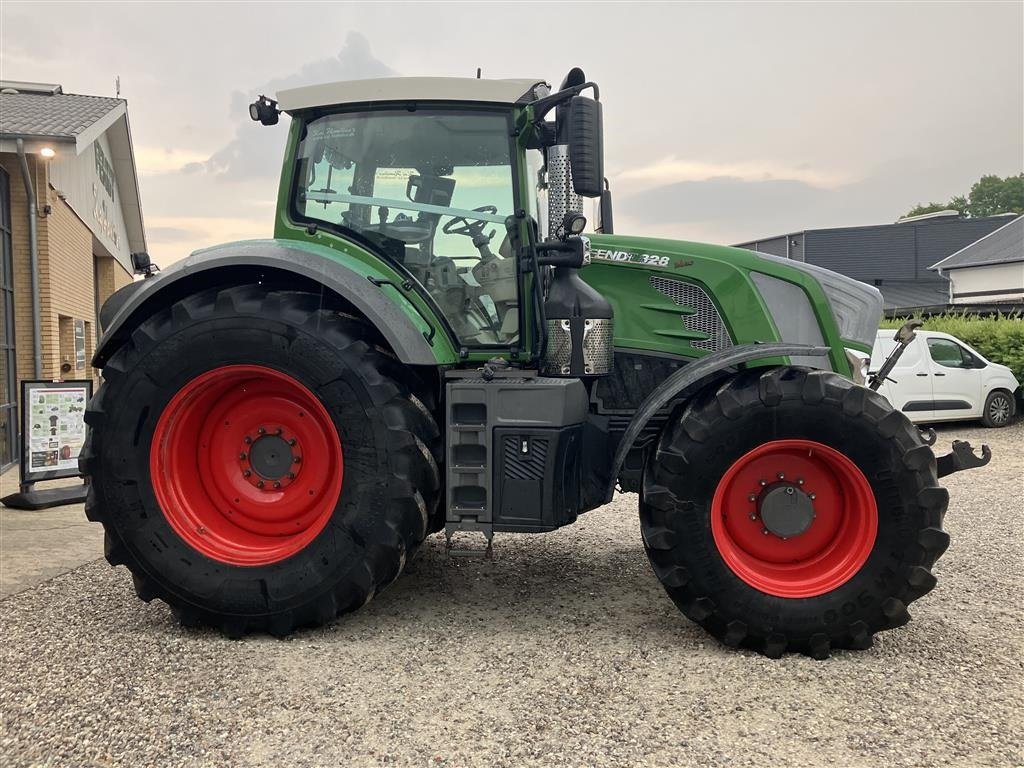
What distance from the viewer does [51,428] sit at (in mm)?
6977

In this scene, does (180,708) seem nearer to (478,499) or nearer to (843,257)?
(478,499)

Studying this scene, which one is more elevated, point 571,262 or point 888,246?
point 888,246

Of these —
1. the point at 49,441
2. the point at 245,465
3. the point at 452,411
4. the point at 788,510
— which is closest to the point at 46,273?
the point at 49,441

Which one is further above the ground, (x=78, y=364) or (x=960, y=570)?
(x=78, y=364)

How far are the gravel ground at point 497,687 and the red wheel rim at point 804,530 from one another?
1.20 ft

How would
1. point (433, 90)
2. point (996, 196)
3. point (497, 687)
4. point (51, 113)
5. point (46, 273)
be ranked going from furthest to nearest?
1. point (996, 196)
2. point (51, 113)
3. point (46, 273)
4. point (433, 90)
5. point (497, 687)

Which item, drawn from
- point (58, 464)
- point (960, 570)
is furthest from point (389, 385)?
point (58, 464)

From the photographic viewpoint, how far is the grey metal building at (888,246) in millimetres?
36469

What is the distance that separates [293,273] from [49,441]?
14.9 feet

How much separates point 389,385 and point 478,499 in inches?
25.7

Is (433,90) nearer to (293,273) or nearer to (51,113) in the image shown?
(293,273)

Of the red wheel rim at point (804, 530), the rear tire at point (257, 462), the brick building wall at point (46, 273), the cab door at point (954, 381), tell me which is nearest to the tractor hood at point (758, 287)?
the red wheel rim at point (804, 530)

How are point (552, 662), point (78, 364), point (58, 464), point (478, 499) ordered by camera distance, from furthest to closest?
point (78, 364), point (58, 464), point (478, 499), point (552, 662)

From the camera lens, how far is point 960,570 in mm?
4805
